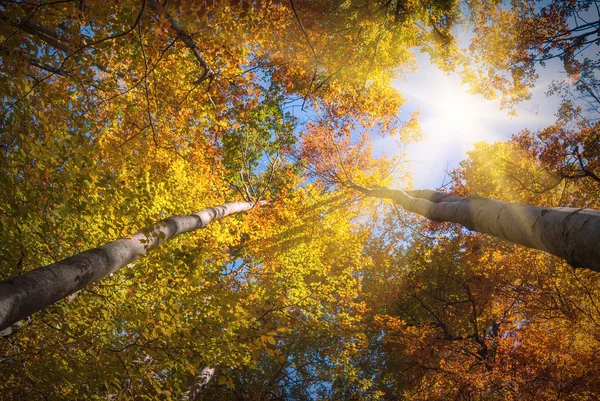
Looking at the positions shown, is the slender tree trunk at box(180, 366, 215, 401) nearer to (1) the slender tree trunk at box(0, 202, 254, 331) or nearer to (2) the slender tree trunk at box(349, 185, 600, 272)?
(1) the slender tree trunk at box(0, 202, 254, 331)

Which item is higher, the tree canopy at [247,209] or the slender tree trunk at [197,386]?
the tree canopy at [247,209]

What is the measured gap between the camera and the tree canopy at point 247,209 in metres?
3.83

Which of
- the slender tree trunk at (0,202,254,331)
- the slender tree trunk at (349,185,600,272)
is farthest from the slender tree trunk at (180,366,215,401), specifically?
the slender tree trunk at (349,185,600,272)

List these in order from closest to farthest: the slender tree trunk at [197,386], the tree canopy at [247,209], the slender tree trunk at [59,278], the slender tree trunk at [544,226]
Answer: the slender tree trunk at [544,226] < the slender tree trunk at [59,278] < the tree canopy at [247,209] < the slender tree trunk at [197,386]

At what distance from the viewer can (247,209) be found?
29.1ft

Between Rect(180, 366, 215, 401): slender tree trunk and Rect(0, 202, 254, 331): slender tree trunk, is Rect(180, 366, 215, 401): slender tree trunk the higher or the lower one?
the lower one

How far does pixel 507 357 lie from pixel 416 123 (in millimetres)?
8473

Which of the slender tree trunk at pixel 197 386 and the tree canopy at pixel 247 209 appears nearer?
the tree canopy at pixel 247 209

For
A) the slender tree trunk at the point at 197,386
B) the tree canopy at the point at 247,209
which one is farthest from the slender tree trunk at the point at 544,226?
the slender tree trunk at the point at 197,386

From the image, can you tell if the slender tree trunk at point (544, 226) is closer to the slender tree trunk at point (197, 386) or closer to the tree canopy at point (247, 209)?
the tree canopy at point (247, 209)

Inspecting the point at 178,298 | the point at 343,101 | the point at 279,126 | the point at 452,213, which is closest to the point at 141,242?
the point at 178,298

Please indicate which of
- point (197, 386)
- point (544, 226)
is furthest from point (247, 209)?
point (544, 226)

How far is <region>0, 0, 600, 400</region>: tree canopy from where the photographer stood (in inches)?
151

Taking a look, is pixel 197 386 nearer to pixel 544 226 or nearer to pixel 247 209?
pixel 247 209
